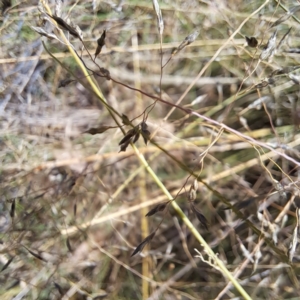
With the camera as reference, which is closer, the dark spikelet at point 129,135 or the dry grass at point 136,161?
the dark spikelet at point 129,135

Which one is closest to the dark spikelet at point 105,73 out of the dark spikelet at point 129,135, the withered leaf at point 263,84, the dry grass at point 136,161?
the dark spikelet at point 129,135

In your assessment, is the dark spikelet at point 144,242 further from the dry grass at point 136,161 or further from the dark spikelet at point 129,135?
the dry grass at point 136,161

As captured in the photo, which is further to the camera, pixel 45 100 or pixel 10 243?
pixel 45 100

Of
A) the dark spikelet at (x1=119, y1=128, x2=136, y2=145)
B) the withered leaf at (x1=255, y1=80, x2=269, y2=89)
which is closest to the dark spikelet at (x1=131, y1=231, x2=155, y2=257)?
the dark spikelet at (x1=119, y1=128, x2=136, y2=145)

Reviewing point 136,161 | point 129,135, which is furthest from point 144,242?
point 136,161

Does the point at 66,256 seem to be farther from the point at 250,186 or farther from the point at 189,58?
the point at 189,58

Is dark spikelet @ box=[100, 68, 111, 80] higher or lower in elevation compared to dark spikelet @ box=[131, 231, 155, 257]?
higher

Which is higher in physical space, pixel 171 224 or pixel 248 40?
pixel 248 40

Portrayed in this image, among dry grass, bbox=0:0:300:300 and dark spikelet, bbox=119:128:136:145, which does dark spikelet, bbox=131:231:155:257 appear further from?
dry grass, bbox=0:0:300:300

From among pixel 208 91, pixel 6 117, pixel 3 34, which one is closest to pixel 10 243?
pixel 6 117
